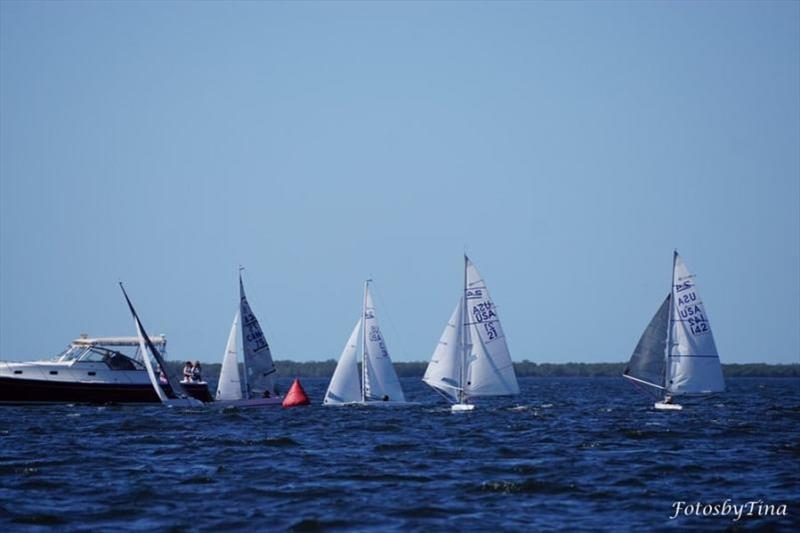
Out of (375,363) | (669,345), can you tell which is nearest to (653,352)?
(669,345)

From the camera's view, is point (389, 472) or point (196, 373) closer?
point (389, 472)

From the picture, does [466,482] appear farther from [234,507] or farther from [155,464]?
[155,464]

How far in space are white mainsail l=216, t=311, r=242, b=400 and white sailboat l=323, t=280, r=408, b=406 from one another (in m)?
5.38

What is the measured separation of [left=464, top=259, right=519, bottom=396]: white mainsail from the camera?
58719 mm

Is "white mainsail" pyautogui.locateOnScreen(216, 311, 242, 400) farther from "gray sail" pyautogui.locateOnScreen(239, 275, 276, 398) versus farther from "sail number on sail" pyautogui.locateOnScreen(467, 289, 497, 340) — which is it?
"sail number on sail" pyautogui.locateOnScreen(467, 289, 497, 340)

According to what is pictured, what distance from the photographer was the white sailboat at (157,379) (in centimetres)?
6431

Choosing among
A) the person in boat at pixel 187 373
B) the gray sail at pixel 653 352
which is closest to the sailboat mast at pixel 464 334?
the gray sail at pixel 653 352

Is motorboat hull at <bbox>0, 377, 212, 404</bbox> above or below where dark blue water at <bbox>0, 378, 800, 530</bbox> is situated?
above

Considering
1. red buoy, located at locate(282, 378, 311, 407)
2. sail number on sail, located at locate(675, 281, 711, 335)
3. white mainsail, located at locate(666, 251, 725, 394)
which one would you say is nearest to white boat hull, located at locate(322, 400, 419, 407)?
red buoy, located at locate(282, 378, 311, 407)

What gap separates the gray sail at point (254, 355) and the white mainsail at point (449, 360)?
10.1 meters

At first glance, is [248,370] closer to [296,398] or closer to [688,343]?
[296,398]

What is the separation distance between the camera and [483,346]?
58.9 meters

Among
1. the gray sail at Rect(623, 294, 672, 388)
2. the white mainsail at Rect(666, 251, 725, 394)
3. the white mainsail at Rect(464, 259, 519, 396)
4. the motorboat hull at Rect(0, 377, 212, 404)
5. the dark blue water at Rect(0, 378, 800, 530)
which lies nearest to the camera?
the dark blue water at Rect(0, 378, 800, 530)

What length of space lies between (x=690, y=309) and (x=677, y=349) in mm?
2335
